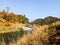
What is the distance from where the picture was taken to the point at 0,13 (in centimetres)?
8969

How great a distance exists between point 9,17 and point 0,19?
7.65 meters

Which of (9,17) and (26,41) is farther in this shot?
(9,17)

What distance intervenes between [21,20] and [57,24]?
2991 inches

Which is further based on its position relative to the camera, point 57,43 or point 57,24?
point 57,24

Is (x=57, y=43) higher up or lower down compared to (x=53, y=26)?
lower down

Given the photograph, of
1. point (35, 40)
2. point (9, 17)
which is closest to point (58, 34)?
point (35, 40)

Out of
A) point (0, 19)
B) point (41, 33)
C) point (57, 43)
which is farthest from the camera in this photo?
point (0, 19)

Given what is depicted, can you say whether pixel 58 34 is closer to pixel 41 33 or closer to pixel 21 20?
pixel 41 33

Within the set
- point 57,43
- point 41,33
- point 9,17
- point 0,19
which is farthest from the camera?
point 9,17

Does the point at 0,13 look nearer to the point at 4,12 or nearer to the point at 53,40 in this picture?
the point at 4,12

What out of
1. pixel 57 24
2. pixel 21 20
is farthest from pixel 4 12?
pixel 57 24

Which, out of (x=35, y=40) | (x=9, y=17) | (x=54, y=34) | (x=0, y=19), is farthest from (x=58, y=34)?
(x=9, y=17)

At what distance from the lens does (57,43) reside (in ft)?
40.4

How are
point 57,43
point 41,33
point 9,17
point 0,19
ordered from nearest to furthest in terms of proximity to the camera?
point 57,43
point 41,33
point 0,19
point 9,17
